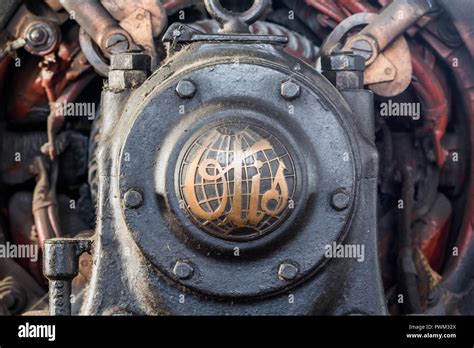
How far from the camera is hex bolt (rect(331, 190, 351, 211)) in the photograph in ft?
8.52

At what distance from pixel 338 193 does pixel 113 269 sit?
Answer: 588mm

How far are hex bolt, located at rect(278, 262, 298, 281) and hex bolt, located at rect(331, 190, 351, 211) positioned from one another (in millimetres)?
178

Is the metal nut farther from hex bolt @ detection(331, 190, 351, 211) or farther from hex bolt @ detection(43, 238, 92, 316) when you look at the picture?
hex bolt @ detection(43, 238, 92, 316)

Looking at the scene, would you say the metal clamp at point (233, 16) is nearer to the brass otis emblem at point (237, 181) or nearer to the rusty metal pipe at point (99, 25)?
the brass otis emblem at point (237, 181)

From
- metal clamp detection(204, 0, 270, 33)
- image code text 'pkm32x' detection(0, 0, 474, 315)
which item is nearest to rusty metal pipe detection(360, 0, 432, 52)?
image code text 'pkm32x' detection(0, 0, 474, 315)

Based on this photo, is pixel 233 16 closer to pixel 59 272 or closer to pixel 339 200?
pixel 339 200

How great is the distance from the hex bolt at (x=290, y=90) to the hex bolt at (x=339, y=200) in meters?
Answer: 0.26

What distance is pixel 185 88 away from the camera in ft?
8.50

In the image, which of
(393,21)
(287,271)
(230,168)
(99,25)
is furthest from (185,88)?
(393,21)

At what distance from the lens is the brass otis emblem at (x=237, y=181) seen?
250cm

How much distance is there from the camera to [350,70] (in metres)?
2.75
